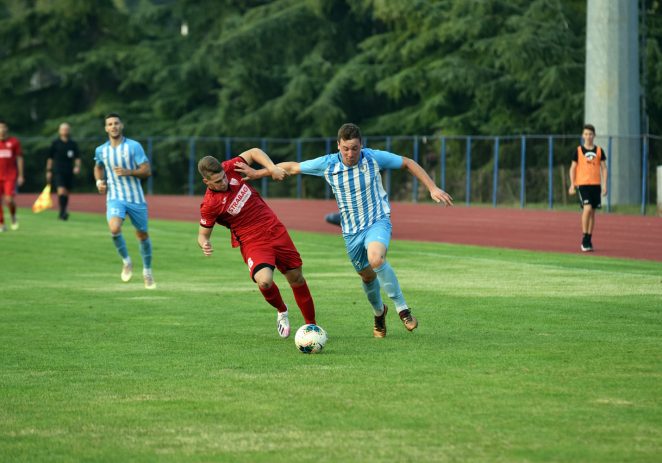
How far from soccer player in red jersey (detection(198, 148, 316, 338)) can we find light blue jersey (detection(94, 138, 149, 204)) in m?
5.27

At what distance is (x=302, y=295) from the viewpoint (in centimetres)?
1120

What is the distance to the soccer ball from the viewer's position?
1014 centimetres

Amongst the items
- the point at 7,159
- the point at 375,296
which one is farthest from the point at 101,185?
the point at 7,159

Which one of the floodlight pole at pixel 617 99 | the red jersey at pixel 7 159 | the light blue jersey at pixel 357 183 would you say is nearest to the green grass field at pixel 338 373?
the light blue jersey at pixel 357 183

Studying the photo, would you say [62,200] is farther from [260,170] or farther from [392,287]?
[392,287]

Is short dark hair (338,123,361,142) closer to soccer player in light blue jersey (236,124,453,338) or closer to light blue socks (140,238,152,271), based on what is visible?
soccer player in light blue jersey (236,124,453,338)

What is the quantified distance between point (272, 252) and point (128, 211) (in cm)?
583

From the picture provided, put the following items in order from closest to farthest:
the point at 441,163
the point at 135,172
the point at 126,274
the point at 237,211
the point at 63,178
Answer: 1. the point at 237,211
2. the point at 135,172
3. the point at 126,274
4. the point at 63,178
5. the point at 441,163

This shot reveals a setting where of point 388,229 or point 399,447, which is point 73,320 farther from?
point 399,447

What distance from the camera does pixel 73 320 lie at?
12.6 meters

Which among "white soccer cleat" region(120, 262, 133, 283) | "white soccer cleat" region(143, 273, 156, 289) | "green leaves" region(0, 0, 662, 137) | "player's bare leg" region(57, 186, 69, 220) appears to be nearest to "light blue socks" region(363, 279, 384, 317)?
"white soccer cleat" region(143, 273, 156, 289)

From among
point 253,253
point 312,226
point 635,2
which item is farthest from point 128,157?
point 635,2

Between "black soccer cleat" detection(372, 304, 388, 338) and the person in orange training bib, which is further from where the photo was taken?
the person in orange training bib

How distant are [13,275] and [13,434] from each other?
34.9ft
